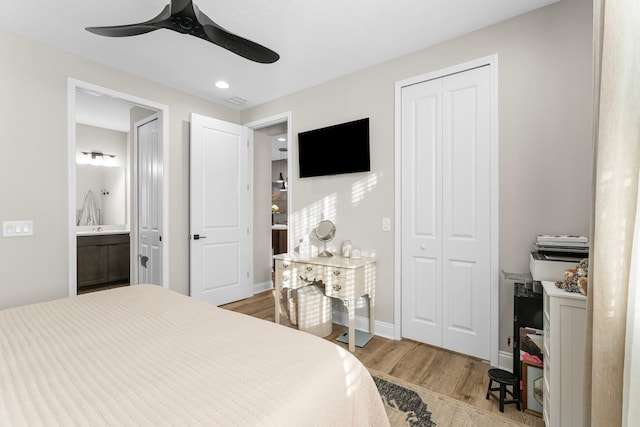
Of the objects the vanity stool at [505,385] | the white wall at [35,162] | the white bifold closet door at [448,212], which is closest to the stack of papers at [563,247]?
the white bifold closet door at [448,212]

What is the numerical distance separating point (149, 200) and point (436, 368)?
3.57m

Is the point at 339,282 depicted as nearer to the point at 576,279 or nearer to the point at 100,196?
the point at 576,279

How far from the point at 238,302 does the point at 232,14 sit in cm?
313

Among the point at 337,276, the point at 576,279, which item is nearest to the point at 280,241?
the point at 337,276

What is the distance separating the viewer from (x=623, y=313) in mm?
903

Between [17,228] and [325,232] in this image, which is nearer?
[17,228]

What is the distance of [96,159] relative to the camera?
16.2 feet

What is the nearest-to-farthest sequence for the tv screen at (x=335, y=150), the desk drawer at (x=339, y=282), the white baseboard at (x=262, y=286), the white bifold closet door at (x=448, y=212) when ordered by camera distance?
1. the white bifold closet door at (x=448, y=212)
2. the desk drawer at (x=339, y=282)
3. the tv screen at (x=335, y=150)
4. the white baseboard at (x=262, y=286)

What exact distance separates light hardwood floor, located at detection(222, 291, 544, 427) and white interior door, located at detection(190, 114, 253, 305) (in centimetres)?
160

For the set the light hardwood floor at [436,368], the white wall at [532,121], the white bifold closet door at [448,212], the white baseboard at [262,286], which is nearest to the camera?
the light hardwood floor at [436,368]

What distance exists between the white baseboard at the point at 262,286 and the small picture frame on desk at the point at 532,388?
3.25 metres

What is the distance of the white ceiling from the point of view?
6.62 ft

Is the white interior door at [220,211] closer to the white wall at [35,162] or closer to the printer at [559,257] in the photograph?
the white wall at [35,162]

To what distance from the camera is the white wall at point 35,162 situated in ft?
7.58
